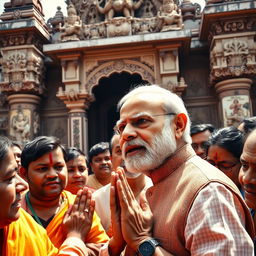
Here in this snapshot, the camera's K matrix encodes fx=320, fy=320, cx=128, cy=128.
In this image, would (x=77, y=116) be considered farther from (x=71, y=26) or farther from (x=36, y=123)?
(x=71, y=26)

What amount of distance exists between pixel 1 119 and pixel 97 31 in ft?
13.5

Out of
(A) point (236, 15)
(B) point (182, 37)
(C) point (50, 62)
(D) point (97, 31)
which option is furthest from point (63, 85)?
(A) point (236, 15)

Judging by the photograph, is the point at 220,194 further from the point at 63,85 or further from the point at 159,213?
the point at 63,85

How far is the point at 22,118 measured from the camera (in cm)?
945

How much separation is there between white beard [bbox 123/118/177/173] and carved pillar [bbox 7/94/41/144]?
8.16 m

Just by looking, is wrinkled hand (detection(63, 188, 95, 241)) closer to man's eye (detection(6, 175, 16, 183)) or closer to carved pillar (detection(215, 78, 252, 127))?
man's eye (detection(6, 175, 16, 183))

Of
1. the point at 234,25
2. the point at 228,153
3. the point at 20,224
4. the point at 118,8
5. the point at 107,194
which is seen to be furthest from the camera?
the point at 118,8

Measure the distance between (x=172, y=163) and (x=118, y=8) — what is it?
29.3 feet

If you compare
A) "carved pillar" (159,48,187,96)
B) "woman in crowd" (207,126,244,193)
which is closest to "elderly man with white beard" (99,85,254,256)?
"woman in crowd" (207,126,244,193)

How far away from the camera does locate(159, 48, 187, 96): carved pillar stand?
8992 mm

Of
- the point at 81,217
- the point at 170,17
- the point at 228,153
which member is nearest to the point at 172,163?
the point at 81,217

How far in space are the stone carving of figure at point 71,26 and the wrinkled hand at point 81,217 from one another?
807cm

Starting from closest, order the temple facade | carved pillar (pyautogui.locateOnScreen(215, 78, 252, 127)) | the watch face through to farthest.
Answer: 1. the watch face
2. carved pillar (pyautogui.locateOnScreen(215, 78, 252, 127))
3. the temple facade

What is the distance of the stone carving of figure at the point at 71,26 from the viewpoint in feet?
31.2
